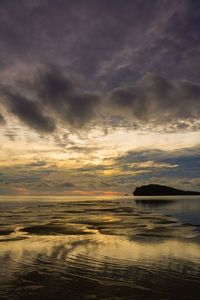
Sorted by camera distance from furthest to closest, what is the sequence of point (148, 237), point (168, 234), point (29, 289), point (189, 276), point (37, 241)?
point (168, 234) < point (148, 237) < point (37, 241) < point (189, 276) < point (29, 289)

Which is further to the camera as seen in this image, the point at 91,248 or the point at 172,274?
the point at 91,248

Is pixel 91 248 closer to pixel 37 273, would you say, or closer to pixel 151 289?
pixel 37 273

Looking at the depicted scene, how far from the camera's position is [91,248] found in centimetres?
2288

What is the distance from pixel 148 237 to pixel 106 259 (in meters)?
10.3

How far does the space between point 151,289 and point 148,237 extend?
1542 cm

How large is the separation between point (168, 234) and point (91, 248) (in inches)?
411

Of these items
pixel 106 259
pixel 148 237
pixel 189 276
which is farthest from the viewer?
pixel 148 237

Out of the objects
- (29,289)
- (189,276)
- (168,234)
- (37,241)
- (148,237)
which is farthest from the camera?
(168,234)

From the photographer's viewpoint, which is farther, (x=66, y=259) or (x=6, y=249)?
(x=6, y=249)

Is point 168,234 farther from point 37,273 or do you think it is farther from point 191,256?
point 37,273

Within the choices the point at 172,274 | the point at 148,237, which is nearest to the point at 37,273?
the point at 172,274

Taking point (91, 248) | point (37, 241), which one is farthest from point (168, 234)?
point (37, 241)

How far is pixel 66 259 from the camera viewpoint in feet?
62.8

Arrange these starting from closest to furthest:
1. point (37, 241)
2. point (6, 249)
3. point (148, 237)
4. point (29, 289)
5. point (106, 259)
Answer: point (29, 289) < point (106, 259) < point (6, 249) < point (37, 241) < point (148, 237)
